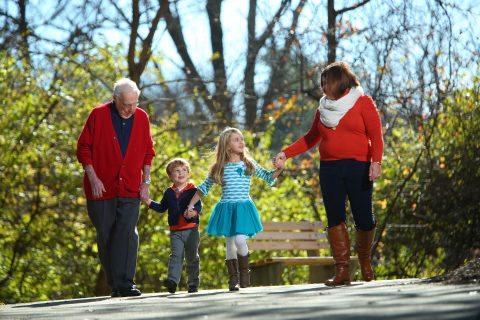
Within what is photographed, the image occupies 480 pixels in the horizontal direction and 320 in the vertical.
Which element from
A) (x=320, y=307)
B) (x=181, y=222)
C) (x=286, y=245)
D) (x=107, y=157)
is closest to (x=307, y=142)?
(x=181, y=222)

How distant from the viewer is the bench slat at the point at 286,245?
49.0ft

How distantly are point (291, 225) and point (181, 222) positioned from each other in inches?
180

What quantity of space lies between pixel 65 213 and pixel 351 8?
5376 millimetres

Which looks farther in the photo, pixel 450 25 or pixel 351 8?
pixel 351 8

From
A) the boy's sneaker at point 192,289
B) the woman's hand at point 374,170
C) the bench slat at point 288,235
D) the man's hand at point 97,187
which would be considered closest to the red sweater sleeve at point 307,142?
the woman's hand at point 374,170

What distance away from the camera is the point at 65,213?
1750cm

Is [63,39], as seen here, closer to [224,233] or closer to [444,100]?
[444,100]

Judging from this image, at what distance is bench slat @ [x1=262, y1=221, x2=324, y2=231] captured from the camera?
Result: 15248 mm

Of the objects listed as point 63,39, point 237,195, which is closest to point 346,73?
point 237,195

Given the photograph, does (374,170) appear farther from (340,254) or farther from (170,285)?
(170,285)

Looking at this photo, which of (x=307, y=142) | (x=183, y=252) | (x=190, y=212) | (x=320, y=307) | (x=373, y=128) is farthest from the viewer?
(x=183, y=252)

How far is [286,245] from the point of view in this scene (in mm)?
15172

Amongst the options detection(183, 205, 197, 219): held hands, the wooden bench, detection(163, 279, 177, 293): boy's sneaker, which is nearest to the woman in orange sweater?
detection(183, 205, 197, 219): held hands

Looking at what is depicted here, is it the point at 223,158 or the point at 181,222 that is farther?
the point at 181,222
